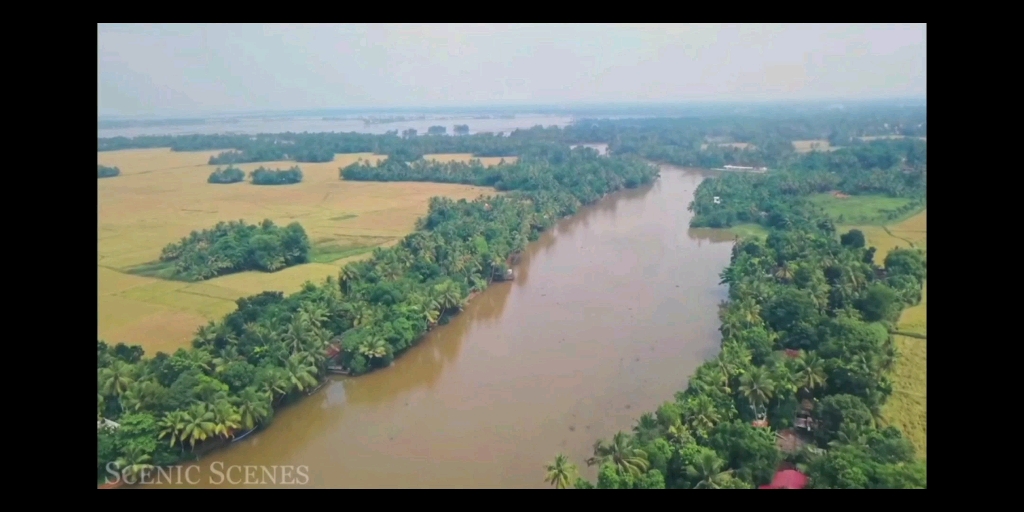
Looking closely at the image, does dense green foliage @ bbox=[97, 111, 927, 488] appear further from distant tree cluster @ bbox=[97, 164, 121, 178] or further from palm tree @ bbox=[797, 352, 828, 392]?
distant tree cluster @ bbox=[97, 164, 121, 178]

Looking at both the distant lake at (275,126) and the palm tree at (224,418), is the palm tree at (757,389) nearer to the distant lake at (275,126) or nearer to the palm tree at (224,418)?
the palm tree at (224,418)

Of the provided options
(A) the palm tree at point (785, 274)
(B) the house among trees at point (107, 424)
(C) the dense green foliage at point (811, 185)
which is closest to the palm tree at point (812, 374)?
(A) the palm tree at point (785, 274)

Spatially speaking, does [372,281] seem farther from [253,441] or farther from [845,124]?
[845,124]

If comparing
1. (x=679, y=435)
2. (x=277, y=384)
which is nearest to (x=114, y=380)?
(x=277, y=384)

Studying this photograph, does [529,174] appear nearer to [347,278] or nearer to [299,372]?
[347,278]

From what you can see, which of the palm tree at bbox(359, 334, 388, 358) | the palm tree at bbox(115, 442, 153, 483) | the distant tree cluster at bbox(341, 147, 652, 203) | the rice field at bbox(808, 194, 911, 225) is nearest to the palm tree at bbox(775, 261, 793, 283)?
the rice field at bbox(808, 194, 911, 225)
